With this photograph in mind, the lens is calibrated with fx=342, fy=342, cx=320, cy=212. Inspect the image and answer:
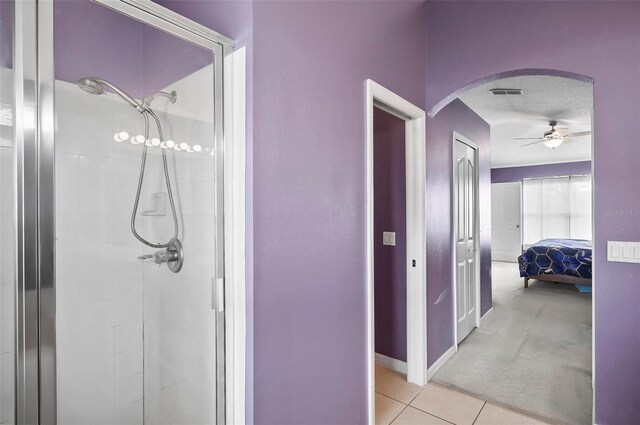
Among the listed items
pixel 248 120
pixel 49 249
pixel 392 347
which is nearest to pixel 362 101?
pixel 248 120

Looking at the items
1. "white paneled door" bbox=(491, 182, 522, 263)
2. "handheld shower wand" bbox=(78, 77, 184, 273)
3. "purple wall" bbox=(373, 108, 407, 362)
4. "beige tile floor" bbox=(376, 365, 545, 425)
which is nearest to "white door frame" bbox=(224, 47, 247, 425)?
"handheld shower wand" bbox=(78, 77, 184, 273)

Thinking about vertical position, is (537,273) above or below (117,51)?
below

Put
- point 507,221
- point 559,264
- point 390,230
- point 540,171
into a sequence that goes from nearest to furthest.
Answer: point 390,230 < point 559,264 < point 540,171 < point 507,221

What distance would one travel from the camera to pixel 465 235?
3539 millimetres

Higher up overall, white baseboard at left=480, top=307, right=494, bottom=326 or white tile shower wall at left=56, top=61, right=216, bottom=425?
white tile shower wall at left=56, top=61, right=216, bottom=425

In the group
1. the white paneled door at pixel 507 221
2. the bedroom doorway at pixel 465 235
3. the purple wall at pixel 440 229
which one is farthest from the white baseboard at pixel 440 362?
the white paneled door at pixel 507 221

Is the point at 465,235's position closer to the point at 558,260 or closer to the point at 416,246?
the point at 416,246

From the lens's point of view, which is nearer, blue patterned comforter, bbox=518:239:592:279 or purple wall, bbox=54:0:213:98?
purple wall, bbox=54:0:213:98

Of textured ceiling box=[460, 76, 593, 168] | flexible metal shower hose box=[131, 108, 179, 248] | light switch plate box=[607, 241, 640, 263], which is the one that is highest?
textured ceiling box=[460, 76, 593, 168]

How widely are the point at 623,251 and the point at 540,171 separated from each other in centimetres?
736

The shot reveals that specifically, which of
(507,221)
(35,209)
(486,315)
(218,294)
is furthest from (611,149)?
(507,221)

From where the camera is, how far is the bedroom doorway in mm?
3262

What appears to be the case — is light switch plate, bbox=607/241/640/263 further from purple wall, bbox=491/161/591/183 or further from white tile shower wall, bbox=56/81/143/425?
purple wall, bbox=491/161/591/183

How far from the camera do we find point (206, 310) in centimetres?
151
